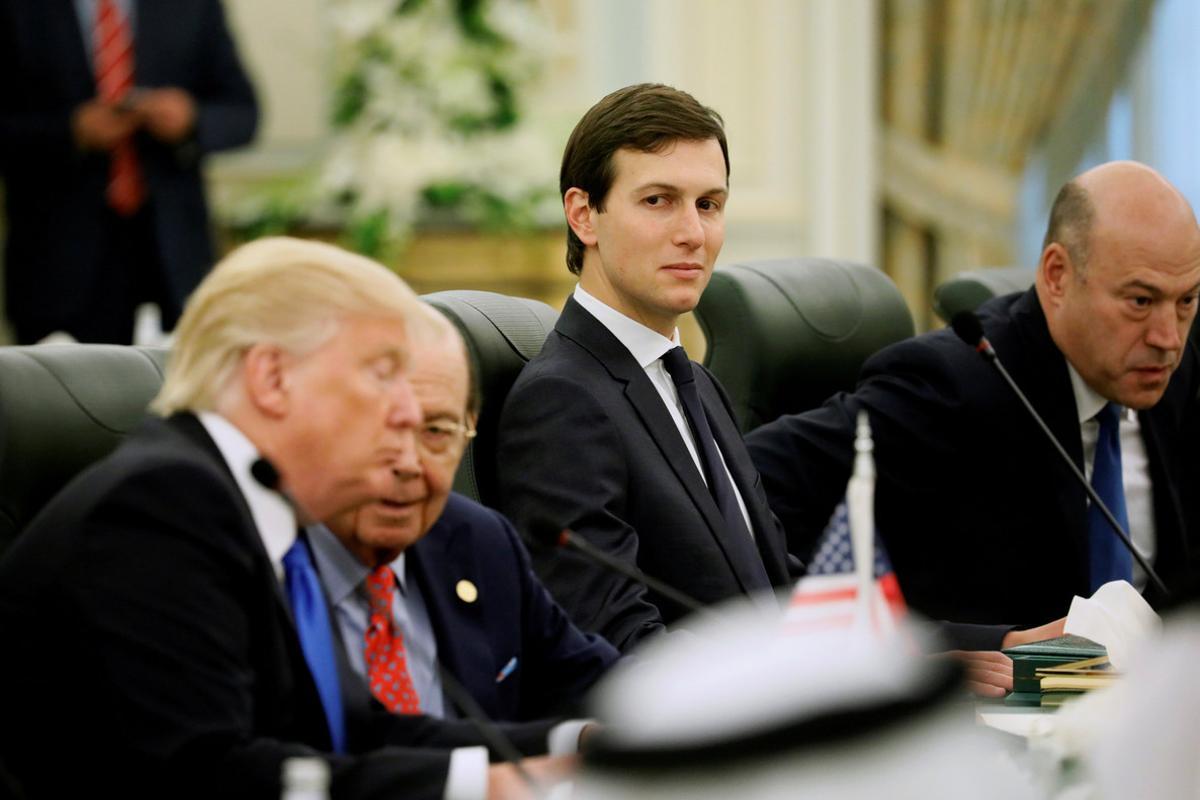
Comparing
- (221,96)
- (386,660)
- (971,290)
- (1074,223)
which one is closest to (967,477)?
(1074,223)

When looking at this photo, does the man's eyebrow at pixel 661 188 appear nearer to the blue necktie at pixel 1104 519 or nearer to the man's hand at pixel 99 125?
the blue necktie at pixel 1104 519

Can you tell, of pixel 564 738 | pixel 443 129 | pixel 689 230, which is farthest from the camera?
pixel 443 129

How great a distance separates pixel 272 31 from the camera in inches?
241

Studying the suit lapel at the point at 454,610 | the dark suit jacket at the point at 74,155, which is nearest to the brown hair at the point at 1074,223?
the suit lapel at the point at 454,610

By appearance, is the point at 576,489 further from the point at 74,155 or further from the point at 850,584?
the point at 74,155

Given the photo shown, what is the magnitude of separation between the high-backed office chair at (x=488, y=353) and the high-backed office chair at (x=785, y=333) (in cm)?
70

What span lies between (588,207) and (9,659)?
1294 mm

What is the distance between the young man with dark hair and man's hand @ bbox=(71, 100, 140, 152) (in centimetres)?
247

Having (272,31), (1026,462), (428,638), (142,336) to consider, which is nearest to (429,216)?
(272,31)

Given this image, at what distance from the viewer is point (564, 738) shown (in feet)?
5.49

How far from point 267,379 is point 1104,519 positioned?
173 cm

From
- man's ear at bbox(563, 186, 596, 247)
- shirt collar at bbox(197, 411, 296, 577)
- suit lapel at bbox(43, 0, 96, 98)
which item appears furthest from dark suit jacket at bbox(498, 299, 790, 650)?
suit lapel at bbox(43, 0, 96, 98)

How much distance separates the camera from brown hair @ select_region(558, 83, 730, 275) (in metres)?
2.54

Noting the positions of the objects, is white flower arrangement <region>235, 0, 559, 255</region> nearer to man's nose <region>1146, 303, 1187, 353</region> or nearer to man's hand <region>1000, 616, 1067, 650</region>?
man's nose <region>1146, 303, 1187, 353</region>
